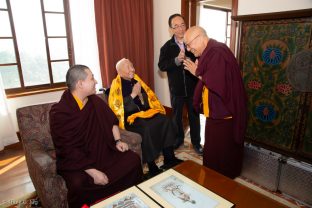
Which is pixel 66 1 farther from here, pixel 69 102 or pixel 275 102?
pixel 275 102

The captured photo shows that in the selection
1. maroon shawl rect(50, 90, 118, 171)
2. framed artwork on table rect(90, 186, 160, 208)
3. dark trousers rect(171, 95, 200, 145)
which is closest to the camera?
framed artwork on table rect(90, 186, 160, 208)

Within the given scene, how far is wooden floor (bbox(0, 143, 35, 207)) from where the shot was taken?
83.1 inches

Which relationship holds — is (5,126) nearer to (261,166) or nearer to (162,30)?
(162,30)

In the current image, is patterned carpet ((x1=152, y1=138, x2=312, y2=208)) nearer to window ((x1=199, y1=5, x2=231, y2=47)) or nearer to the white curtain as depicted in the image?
the white curtain

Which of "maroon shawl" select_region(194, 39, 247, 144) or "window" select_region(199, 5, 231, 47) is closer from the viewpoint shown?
"maroon shawl" select_region(194, 39, 247, 144)

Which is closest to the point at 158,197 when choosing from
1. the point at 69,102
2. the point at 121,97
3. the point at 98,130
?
the point at 98,130

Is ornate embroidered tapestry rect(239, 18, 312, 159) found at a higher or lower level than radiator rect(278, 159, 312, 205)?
higher

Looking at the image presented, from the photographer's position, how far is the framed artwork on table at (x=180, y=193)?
1289 millimetres

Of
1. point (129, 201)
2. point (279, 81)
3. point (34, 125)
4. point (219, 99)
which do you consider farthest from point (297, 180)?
point (34, 125)

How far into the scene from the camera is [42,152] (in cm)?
168

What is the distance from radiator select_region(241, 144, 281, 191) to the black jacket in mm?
904

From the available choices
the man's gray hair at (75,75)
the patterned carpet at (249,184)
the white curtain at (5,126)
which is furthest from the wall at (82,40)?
the man's gray hair at (75,75)

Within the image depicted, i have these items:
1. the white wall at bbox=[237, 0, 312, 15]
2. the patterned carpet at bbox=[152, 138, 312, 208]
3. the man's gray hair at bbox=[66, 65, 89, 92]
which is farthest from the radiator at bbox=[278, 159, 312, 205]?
the man's gray hair at bbox=[66, 65, 89, 92]

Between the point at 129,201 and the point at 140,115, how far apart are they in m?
1.15
